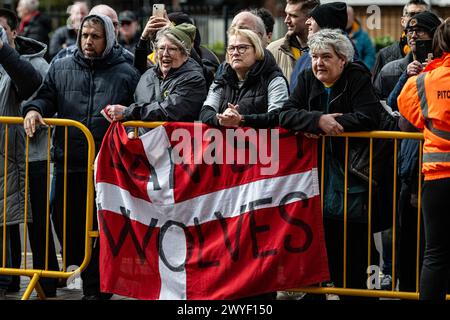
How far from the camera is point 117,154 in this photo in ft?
26.4

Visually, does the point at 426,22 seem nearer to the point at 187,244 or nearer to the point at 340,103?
the point at 340,103

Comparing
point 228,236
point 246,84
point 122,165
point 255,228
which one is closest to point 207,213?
point 228,236

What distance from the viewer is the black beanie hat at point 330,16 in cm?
884

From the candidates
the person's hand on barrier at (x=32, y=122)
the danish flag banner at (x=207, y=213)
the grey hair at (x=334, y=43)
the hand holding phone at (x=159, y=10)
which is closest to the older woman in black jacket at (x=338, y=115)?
the grey hair at (x=334, y=43)

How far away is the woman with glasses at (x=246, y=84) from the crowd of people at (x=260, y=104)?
0.01 metres

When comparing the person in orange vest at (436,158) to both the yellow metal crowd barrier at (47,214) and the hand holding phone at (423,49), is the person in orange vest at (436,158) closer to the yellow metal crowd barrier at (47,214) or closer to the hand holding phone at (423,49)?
the hand holding phone at (423,49)

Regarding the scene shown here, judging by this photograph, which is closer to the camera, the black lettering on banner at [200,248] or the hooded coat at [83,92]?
the black lettering on banner at [200,248]

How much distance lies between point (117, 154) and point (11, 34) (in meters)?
1.76

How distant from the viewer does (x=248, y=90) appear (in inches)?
317

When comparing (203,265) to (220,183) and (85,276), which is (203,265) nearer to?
(220,183)

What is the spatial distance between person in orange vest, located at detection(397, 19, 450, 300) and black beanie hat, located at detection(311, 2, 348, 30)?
1585 mm

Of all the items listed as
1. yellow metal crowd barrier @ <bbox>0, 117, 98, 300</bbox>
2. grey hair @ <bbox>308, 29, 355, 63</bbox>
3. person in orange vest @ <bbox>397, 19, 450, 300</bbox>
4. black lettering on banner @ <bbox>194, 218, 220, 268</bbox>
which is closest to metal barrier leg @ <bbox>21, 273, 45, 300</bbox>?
yellow metal crowd barrier @ <bbox>0, 117, 98, 300</bbox>
